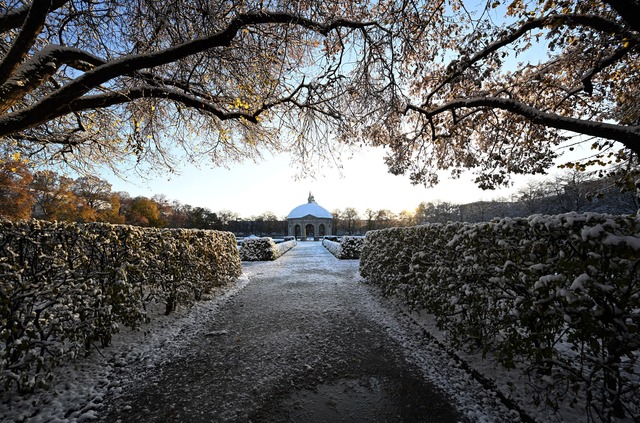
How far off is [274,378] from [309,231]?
52775 millimetres

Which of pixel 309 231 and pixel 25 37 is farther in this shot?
pixel 309 231

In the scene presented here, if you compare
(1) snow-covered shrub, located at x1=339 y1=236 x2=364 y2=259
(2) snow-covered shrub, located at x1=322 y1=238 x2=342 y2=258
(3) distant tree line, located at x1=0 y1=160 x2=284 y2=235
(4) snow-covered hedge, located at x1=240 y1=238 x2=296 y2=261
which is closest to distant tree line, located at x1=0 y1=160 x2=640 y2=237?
(3) distant tree line, located at x1=0 y1=160 x2=284 y2=235

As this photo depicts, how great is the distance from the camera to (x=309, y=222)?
54.0 metres

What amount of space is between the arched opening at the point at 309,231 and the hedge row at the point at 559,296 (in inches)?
2008

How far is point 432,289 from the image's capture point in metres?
4.32

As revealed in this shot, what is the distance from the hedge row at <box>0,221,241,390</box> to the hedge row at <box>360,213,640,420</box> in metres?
4.48

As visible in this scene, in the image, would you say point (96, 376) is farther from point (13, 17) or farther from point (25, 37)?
point (13, 17)

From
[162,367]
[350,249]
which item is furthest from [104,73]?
[350,249]

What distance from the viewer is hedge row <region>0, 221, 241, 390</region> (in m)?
2.55

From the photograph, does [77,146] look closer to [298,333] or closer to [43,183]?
[298,333]

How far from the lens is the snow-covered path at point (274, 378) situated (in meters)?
2.45

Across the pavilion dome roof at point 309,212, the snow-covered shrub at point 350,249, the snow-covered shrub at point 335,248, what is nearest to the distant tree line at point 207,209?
the snow-covered shrub at point 350,249

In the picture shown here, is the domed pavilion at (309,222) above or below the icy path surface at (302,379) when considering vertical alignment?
above

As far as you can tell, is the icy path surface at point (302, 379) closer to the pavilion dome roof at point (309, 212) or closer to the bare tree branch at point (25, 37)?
the bare tree branch at point (25, 37)
